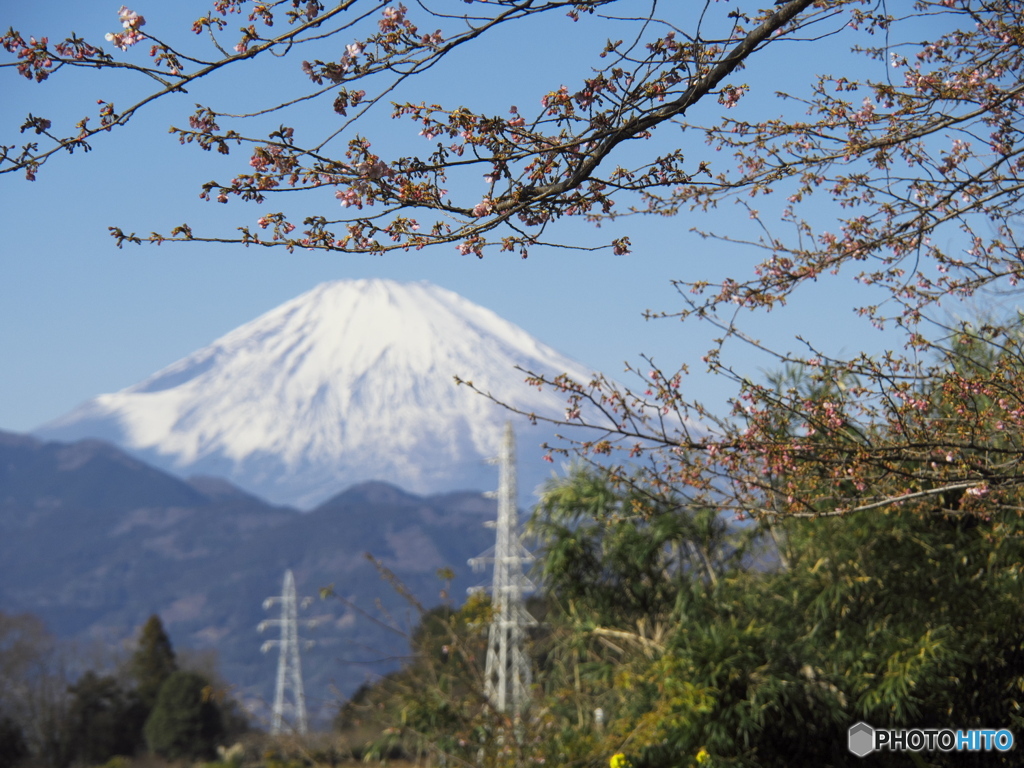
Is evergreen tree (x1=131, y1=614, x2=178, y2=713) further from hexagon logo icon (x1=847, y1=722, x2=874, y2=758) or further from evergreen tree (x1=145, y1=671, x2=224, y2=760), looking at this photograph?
hexagon logo icon (x1=847, y1=722, x2=874, y2=758)

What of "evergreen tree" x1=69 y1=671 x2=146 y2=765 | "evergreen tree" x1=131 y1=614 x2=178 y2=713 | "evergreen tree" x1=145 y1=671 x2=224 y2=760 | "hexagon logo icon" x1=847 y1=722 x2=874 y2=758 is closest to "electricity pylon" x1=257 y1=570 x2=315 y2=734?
"evergreen tree" x1=145 y1=671 x2=224 y2=760

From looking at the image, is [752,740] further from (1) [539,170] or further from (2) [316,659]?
(2) [316,659]

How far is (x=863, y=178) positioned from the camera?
4195 millimetres

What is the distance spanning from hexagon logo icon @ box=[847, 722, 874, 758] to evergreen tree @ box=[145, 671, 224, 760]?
22.7m

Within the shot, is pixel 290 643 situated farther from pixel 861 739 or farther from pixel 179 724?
pixel 861 739

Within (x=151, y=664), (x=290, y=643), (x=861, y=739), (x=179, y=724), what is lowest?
(x=179, y=724)

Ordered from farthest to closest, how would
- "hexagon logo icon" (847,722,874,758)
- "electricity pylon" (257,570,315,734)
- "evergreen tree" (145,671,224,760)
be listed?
"evergreen tree" (145,671,224,760)
"electricity pylon" (257,570,315,734)
"hexagon logo icon" (847,722,874,758)

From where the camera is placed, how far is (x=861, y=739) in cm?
579

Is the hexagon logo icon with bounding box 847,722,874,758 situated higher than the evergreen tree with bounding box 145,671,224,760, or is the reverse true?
the hexagon logo icon with bounding box 847,722,874,758

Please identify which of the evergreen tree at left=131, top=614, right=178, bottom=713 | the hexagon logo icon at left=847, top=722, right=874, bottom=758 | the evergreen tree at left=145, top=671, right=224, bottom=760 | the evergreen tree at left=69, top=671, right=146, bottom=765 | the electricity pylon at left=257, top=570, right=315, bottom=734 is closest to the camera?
the hexagon logo icon at left=847, top=722, right=874, bottom=758

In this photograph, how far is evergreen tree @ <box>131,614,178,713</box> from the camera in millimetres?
28984

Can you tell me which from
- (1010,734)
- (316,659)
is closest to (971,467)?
(1010,734)

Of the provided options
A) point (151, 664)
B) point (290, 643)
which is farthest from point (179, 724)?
point (290, 643)

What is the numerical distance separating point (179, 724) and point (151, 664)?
4.66 metres
